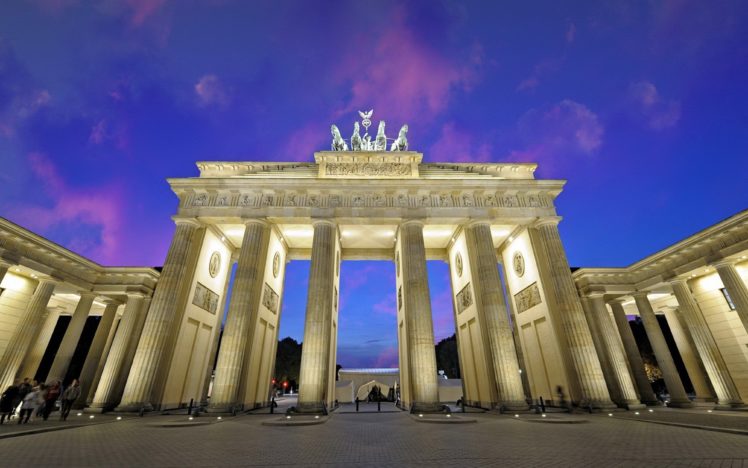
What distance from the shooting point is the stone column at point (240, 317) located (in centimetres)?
1557

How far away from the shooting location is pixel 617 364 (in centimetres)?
1711

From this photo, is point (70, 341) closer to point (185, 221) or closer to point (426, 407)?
point (185, 221)

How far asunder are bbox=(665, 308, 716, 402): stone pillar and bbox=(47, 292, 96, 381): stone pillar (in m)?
45.7

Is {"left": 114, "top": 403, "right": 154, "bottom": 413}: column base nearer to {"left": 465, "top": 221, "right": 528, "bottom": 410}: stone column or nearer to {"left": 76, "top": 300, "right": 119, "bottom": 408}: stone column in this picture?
{"left": 76, "top": 300, "right": 119, "bottom": 408}: stone column

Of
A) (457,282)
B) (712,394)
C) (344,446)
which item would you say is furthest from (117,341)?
(712,394)

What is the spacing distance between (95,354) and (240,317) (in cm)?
1333

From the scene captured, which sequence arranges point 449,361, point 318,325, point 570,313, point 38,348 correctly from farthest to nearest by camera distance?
point 449,361
point 38,348
point 570,313
point 318,325

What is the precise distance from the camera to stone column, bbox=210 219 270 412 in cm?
1557

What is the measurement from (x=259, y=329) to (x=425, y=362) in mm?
10695

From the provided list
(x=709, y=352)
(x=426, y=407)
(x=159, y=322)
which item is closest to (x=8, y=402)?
(x=159, y=322)


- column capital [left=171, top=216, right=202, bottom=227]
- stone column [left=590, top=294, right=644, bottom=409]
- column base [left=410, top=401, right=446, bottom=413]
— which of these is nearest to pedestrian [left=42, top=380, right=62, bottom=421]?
column capital [left=171, top=216, right=202, bottom=227]

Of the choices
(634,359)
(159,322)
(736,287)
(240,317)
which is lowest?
(634,359)

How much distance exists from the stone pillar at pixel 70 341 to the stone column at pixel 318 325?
16956 mm

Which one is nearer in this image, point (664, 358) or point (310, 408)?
point (310, 408)
